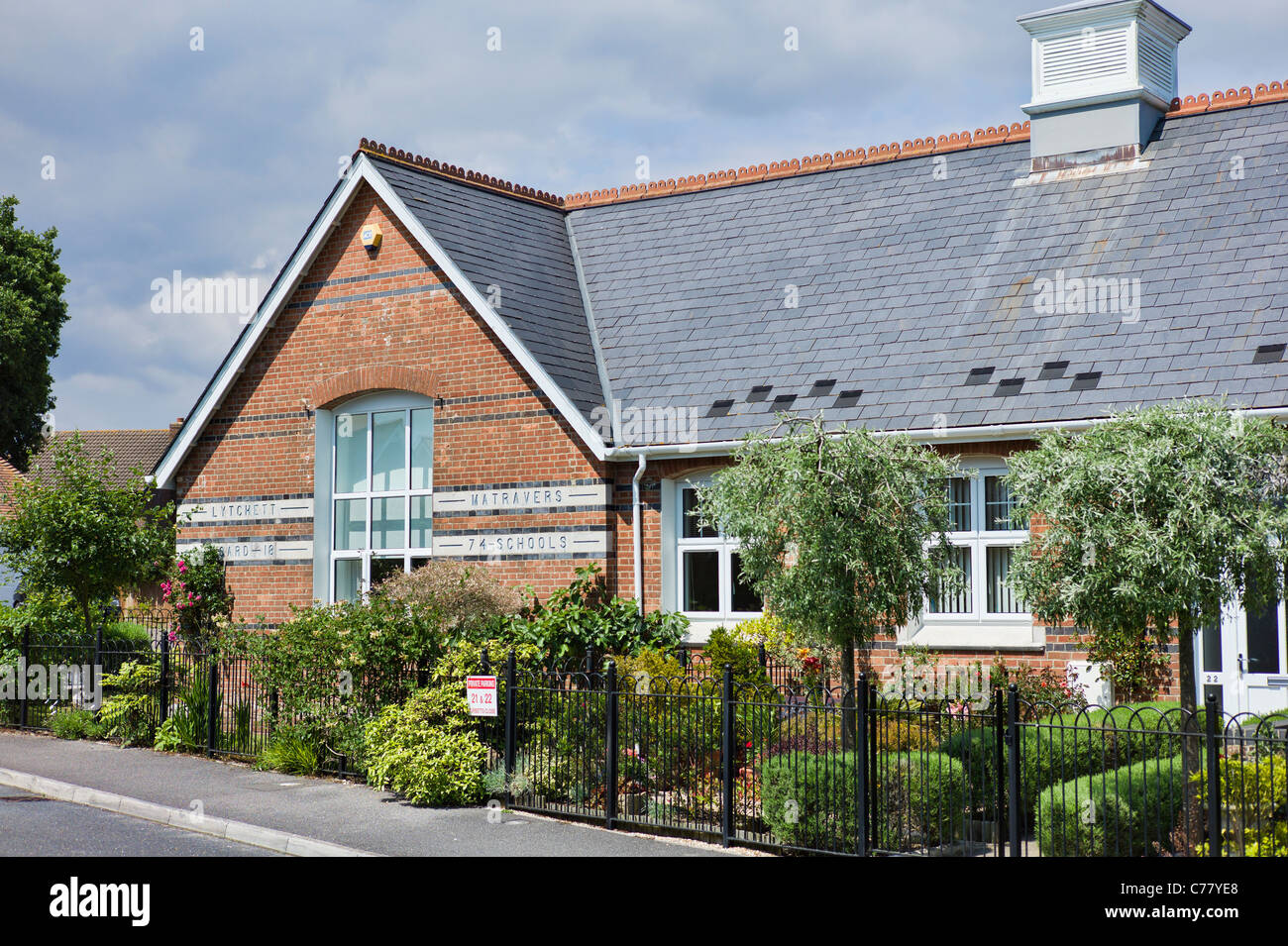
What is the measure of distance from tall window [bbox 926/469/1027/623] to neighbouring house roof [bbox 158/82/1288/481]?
91cm

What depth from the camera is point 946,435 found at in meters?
14.1

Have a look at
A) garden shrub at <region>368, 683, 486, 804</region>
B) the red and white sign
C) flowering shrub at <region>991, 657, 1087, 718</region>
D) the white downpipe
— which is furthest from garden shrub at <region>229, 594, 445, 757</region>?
flowering shrub at <region>991, 657, 1087, 718</region>

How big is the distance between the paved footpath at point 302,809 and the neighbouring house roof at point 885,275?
5859 mm

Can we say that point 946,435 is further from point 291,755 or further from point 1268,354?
point 291,755

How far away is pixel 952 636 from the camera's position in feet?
47.4

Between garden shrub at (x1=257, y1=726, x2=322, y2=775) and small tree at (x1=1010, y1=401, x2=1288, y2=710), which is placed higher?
small tree at (x1=1010, y1=401, x2=1288, y2=710)

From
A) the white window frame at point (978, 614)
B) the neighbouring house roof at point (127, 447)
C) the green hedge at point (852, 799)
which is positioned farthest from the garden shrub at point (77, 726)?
the neighbouring house roof at point (127, 447)

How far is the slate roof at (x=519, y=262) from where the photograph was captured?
1731 cm

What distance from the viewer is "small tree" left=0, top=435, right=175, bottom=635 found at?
16453 millimetres

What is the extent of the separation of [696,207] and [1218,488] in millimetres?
12590

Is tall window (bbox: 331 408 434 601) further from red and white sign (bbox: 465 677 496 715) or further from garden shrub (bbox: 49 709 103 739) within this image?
red and white sign (bbox: 465 677 496 715)

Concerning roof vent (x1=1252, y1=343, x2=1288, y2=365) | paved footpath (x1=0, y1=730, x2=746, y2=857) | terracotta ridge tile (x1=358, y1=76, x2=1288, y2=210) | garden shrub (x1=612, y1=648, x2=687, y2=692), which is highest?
terracotta ridge tile (x1=358, y1=76, x2=1288, y2=210)

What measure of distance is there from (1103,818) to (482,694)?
5.68 m
